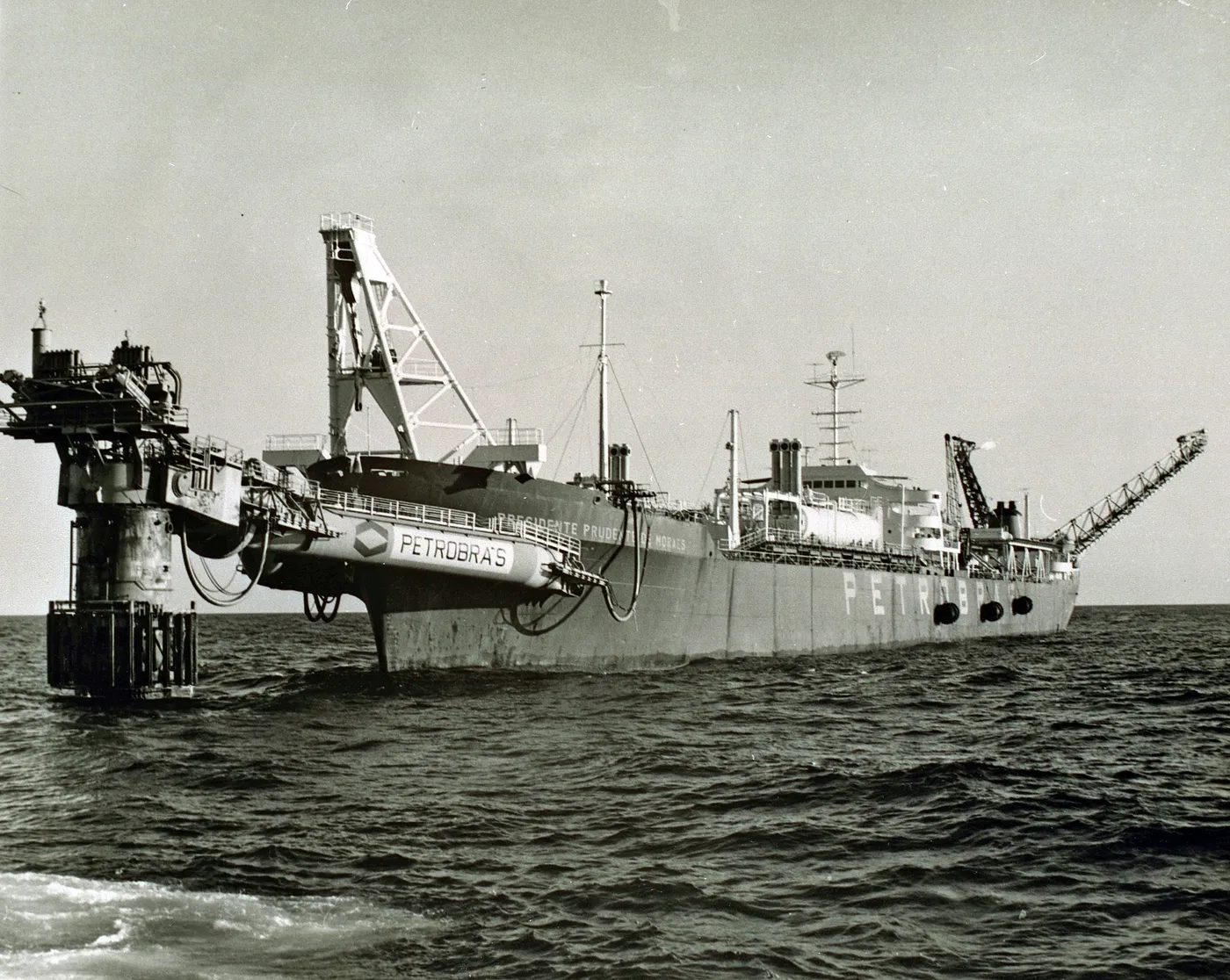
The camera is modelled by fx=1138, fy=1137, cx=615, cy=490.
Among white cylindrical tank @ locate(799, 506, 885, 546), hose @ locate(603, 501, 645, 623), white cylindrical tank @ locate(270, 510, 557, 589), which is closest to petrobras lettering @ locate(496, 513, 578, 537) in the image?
white cylindrical tank @ locate(270, 510, 557, 589)

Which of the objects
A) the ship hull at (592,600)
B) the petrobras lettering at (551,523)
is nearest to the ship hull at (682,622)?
the ship hull at (592,600)

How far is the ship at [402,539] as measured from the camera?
21.3 metres

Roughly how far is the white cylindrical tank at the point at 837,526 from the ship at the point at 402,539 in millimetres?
498

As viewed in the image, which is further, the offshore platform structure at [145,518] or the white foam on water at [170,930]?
the offshore platform structure at [145,518]

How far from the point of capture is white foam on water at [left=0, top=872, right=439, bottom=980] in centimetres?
761

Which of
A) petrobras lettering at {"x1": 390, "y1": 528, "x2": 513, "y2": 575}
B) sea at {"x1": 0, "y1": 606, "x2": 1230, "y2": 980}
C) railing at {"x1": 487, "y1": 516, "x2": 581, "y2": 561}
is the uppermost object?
railing at {"x1": 487, "y1": 516, "x2": 581, "y2": 561}

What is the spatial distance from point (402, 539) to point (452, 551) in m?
1.09

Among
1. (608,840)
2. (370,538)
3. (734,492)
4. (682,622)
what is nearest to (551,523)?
(370,538)

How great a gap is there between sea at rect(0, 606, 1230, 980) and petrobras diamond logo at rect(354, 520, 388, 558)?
3.22 metres

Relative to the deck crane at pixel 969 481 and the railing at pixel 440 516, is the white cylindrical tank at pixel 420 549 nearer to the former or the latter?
the railing at pixel 440 516

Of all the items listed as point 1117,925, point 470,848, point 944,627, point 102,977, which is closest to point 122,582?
point 470,848

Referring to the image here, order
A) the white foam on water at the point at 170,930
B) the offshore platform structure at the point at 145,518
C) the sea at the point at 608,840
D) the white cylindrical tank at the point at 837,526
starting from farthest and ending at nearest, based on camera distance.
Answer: the white cylindrical tank at the point at 837,526
the offshore platform structure at the point at 145,518
the sea at the point at 608,840
the white foam on water at the point at 170,930

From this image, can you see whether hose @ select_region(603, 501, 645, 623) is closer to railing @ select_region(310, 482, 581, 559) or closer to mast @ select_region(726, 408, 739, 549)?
railing @ select_region(310, 482, 581, 559)

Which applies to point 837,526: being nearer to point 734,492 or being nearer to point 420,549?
point 734,492
